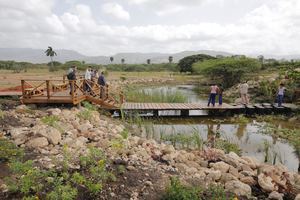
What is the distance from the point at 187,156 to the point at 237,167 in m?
1.28

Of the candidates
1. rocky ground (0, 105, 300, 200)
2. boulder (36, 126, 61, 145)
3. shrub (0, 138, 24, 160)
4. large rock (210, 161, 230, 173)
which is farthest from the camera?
boulder (36, 126, 61, 145)

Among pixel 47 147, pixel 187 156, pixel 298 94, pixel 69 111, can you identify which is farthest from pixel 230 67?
pixel 47 147

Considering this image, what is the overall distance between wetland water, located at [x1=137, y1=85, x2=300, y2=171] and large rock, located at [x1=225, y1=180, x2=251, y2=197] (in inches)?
125

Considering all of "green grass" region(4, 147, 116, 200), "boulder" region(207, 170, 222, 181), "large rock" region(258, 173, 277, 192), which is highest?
"green grass" region(4, 147, 116, 200)

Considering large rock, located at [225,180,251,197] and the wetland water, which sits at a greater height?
large rock, located at [225,180,251,197]

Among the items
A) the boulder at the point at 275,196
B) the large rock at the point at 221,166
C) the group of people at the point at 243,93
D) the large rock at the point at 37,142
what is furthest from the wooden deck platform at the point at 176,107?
the boulder at the point at 275,196

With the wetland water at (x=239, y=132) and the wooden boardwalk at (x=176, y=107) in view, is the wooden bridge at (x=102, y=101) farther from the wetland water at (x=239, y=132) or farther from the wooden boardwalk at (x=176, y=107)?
the wetland water at (x=239, y=132)

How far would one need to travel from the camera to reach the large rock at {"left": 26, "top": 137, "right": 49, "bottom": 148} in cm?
712

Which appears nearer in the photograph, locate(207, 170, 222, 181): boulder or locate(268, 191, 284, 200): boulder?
locate(268, 191, 284, 200): boulder

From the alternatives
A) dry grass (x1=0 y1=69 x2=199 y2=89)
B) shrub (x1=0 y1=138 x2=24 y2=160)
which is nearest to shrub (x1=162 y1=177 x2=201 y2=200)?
shrub (x1=0 y1=138 x2=24 y2=160)

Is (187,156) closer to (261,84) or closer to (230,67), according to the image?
(261,84)

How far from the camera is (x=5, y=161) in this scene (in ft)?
20.2

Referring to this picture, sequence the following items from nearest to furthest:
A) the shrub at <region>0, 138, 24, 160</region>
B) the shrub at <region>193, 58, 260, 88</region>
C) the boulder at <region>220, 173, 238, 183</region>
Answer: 1. the shrub at <region>0, 138, 24, 160</region>
2. the boulder at <region>220, 173, 238, 183</region>
3. the shrub at <region>193, 58, 260, 88</region>

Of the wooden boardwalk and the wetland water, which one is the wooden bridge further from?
the wetland water
